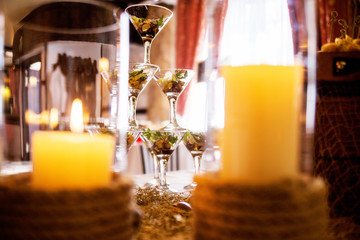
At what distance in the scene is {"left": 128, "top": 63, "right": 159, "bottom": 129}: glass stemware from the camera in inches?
42.8

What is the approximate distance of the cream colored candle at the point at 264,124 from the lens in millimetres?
332

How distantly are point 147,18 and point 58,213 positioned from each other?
3.51 ft

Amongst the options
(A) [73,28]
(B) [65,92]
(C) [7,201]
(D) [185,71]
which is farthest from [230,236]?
(D) [185,71]

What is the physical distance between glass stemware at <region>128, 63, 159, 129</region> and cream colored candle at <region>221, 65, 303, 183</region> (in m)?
0.75

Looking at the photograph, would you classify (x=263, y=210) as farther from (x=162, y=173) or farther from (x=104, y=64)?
(x=162, y=173)

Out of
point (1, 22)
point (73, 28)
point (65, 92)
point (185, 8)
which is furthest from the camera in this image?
point (185, 8)

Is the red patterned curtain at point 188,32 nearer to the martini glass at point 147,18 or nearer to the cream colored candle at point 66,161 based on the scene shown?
the martini glass at point 147,18

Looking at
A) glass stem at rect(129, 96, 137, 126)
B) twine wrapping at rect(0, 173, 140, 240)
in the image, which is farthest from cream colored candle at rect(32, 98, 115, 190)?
glass stem at rect(129, 96, 137, 126)

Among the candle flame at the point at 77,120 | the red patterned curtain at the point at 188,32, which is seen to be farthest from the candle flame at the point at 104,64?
the red patterned curtain at the point at 188,32

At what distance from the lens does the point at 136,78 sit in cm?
113

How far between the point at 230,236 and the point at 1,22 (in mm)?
401

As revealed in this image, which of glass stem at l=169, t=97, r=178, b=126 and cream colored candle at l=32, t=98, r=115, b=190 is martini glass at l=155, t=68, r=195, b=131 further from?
cream colored candle at l=32, t=98, r=115, b=190

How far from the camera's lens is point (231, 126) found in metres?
0.35

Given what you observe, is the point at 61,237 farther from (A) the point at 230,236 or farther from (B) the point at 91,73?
(B) the point at 91,73
